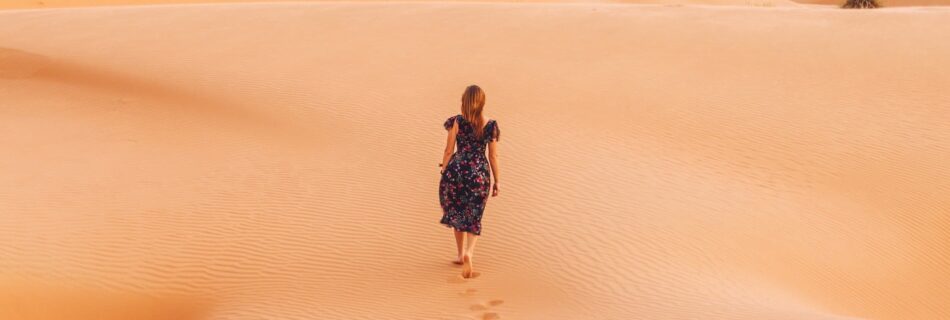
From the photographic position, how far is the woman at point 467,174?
708 cm

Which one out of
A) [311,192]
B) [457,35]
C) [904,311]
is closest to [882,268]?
[904,311]

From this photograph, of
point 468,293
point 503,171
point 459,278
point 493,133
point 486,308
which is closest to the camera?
point 486,308

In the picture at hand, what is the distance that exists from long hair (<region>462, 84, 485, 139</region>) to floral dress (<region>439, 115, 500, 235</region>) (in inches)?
2.3

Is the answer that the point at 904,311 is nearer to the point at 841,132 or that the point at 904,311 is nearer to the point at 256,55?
the point at 841,132

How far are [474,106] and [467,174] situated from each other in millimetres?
611

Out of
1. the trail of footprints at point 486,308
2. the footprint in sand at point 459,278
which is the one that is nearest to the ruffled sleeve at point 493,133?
the footprint in sand at point 459,278

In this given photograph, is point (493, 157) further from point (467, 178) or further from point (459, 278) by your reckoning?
point (459, 278)

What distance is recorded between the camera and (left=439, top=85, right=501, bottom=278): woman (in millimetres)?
7078

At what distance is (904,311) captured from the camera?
7207 millimetres

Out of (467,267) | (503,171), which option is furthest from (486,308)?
(503,171)

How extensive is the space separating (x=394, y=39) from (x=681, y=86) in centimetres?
599

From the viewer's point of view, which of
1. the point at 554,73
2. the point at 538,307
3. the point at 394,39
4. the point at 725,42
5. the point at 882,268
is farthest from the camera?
the point at 394,39

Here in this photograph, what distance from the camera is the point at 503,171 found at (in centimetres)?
1007

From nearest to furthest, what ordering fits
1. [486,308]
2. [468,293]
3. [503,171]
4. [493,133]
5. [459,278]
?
[486,308], [468,293], [493,133], [459,278], [503,171]
